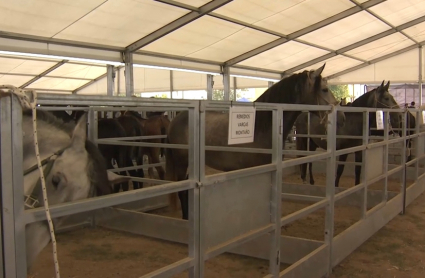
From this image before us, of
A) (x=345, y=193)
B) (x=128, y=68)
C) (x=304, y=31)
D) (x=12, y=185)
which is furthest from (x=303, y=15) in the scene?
(x=12, y=185)

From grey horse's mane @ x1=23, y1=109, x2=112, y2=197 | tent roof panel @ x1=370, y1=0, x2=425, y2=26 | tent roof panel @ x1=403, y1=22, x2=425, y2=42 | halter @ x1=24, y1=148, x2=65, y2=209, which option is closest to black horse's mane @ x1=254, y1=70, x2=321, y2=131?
grey horse's mane @ x1=23, y1=109, x2=112, y2=197

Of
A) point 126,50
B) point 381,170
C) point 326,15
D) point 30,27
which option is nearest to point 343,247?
point 381,170

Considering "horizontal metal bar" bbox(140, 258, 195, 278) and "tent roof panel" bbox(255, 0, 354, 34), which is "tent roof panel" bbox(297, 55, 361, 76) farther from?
"horizontal metal bar" bbox(140, 258, 195, 278)

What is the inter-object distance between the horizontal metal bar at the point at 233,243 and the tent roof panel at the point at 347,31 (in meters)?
10.2

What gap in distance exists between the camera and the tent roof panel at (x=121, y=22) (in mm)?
7605

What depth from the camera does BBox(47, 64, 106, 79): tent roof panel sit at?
13159 mm

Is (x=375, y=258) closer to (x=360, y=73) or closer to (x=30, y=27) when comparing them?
(x=30, y=27)

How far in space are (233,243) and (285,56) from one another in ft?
39.9

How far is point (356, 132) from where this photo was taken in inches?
253

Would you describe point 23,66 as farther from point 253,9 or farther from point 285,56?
point 285,56

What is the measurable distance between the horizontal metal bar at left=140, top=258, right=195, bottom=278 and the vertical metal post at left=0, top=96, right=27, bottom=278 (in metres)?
0.54

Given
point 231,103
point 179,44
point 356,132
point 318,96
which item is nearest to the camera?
point 231,103

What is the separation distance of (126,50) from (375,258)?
7.50 metres

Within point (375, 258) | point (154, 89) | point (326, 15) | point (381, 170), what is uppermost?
point (326, 15)
